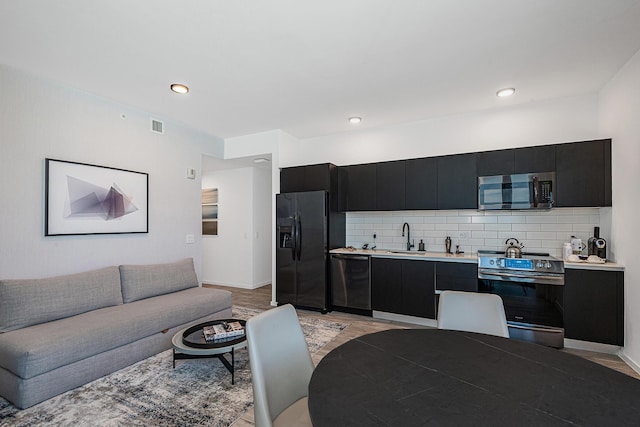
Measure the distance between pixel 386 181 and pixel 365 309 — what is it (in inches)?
73.0

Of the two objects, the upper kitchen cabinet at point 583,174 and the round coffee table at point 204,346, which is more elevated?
the upper kitchen cabinet at point 583,174

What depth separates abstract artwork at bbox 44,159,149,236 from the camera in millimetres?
2977

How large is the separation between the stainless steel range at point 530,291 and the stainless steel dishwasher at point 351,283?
145 cm

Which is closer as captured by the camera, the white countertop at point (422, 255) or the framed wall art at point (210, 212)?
the white countertop at point (422, 255)

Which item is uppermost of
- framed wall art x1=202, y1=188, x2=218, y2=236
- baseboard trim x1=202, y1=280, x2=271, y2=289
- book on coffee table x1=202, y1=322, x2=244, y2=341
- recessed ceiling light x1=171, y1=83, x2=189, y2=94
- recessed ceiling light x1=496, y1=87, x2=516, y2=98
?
recessed ceiling light x1=496, y1=87, x2=516, y2=98

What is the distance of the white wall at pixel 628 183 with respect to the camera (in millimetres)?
2635

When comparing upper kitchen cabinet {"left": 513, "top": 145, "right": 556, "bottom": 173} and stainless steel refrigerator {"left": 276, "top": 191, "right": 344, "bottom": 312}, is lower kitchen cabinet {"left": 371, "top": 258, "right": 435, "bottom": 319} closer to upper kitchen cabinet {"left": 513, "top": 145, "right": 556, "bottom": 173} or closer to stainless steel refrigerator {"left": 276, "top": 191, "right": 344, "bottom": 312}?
stainless steel refrigerator {"left": 276, "top": 191, "right": 344, "bottom": 312}

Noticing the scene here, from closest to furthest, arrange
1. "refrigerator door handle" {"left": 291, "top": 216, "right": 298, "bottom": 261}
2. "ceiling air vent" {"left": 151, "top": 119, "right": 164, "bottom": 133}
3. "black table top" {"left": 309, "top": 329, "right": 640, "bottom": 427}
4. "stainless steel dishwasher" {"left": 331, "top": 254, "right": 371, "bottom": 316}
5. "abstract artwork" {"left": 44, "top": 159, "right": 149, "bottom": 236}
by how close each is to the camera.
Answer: "black table top" {"left": 309, "top": 329, "right": 640, "bottom": 427}, "abstract artwork" {"left": 44, "top": 159, "right": 149, "bottom": 236}, "ceiling air vent" {"left": 151, "top": 119, "right": 164, "bottom": 133}, "stainless steel dishwasher" {"left": 331, "top": 254, "right": 371, "bottom": 316}, "refrigerator door handle" {"left": 291, "top": 216, "right": 298, "bottom": 261}

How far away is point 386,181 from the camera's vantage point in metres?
4.30

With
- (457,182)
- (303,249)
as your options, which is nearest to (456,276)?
(457,182)

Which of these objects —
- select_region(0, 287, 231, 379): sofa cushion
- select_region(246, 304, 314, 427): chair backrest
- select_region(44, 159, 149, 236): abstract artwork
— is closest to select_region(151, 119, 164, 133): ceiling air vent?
select_region(44, 159, 149, 236): abstract artwork

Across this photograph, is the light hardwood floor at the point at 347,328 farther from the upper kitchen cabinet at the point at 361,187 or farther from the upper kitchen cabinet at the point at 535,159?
the upper kitchen cabinet at the point at 535,159

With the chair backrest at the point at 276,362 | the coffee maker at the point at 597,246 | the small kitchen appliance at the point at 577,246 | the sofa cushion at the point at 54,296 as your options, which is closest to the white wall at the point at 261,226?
the sofa cushion at the point at 54,296

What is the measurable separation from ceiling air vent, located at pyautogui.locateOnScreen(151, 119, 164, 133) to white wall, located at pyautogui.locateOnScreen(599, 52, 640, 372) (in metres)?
5.19
